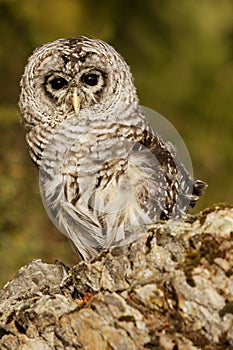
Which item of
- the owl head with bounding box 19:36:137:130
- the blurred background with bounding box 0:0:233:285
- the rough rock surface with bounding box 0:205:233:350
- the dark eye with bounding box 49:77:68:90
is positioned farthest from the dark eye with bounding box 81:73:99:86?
the blurred background with bounding box 0:0:233:285

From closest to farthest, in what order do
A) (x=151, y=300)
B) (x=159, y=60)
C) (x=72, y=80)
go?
(x=151, y=300)
(x=72, y=80)
(x=159, y=60)

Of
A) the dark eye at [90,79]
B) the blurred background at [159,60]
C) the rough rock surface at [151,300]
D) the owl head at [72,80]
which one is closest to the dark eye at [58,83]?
the owl head at [72,80]

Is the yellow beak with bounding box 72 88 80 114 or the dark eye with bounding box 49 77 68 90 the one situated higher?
the dark eye with bounding box 49 77 68 90

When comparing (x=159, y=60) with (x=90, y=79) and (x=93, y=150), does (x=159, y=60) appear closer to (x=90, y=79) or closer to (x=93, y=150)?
(x=90, y=79)

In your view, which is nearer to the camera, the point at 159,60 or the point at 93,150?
the point at 93,150

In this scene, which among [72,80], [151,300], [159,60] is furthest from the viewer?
[159,60]

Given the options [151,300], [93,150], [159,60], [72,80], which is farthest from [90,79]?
[159,60]

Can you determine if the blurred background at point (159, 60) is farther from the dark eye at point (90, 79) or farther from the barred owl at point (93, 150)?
the dark eye at point (90, 79)

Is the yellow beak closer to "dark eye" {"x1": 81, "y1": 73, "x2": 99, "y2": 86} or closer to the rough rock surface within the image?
"dark eye" {"x1": 81, "y1": 73, "x2": 99, "y2": 86}
